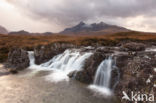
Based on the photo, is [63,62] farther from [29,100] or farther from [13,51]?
[13,51]

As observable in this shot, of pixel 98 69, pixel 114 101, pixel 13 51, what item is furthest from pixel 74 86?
pixel 13 51

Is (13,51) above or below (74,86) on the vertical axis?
above

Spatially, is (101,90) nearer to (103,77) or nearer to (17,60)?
(103,77)

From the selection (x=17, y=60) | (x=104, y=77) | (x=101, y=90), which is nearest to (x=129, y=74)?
(x=104, y=77)

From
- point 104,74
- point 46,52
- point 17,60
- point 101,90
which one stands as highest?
point 46,52

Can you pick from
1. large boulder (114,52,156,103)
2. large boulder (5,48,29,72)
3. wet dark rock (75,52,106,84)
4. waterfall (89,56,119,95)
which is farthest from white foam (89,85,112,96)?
large boulder (5,48,29,72)

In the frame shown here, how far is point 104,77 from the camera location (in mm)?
13375

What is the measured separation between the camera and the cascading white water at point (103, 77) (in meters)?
12.3

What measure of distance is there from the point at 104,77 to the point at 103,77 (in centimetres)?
14

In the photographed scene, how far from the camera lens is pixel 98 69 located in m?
14.4

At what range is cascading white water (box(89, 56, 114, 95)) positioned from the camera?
1232cm

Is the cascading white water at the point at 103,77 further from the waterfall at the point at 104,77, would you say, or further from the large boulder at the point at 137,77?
the large boulder at the point at 137,77

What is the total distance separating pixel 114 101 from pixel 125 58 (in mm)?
6526

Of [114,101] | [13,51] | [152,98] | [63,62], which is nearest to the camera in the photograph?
[152,98]
